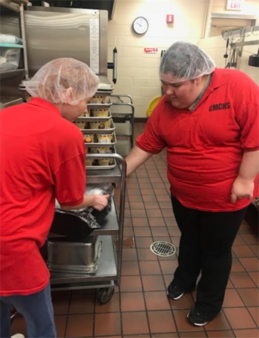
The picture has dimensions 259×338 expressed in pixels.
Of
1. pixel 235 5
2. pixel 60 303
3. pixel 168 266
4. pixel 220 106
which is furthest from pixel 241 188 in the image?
pixel 235 5

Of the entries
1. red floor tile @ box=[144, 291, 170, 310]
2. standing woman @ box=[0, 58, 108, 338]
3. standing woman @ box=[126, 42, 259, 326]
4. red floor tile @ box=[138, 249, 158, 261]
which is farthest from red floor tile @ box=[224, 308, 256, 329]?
standing woman @ box=[0, 58, 108, 338]

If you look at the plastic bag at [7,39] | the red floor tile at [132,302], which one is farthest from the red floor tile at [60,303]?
the plastic bag at [7,39]

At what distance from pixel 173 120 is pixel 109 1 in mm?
3086

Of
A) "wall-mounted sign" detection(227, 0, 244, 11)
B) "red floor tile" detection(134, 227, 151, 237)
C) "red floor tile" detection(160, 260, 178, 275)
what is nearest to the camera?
"red floor tile" detection(160, 260, 178, 275)

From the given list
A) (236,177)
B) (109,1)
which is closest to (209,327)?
(236,177)

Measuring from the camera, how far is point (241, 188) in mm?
1168

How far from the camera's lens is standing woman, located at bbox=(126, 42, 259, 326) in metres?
1.10

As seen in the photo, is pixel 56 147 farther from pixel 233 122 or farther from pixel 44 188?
pixel 233 122

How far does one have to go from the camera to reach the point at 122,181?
4.46 feet

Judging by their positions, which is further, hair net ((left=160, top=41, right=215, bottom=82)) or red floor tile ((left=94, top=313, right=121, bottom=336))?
red floor tile ((left=94, top=313, right=121, bottom=336))

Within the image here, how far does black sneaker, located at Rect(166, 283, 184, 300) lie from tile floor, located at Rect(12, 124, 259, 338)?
1.1 inches

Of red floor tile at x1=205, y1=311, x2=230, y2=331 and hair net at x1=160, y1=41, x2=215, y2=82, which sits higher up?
hair net at x1=160, y1=41, x2=215, y2=82

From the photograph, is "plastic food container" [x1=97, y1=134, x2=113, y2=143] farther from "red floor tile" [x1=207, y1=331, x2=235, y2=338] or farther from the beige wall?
the beige wall

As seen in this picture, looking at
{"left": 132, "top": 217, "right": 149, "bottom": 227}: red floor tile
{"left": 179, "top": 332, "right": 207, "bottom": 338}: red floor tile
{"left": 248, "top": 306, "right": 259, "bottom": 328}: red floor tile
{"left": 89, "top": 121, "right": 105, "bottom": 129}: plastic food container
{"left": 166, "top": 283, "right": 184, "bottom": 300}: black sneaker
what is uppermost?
{"left": 89, "top": 121, "right": 105, "bottom": 129}: plastic food container
